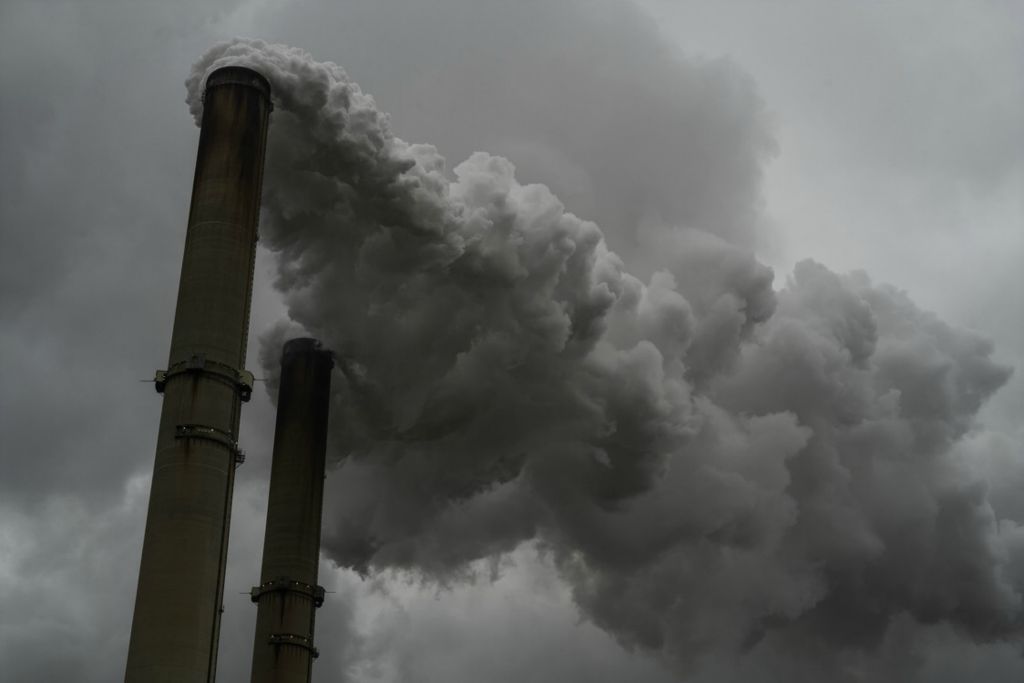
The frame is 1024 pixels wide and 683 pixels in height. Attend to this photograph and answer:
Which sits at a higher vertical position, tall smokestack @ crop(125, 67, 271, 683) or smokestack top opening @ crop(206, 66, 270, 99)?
smokestack top opening @ crop(206, 66, 270, 99)

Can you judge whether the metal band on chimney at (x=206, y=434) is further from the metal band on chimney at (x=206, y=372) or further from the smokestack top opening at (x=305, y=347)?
the smokestack top opening at (x=305, y=347)

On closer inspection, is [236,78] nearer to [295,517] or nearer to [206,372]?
[206,372]

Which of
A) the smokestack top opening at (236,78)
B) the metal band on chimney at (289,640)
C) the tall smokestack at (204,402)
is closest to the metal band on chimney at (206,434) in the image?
the tall smokestack at (204,402)

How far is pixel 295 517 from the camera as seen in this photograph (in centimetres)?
6438

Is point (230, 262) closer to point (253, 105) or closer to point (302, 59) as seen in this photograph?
point (253, 105)

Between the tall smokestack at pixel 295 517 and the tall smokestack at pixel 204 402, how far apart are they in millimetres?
16992

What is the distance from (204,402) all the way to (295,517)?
66.5 ft

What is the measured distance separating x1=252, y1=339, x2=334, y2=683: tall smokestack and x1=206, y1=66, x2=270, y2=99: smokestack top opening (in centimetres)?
1843

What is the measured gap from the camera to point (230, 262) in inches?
1891

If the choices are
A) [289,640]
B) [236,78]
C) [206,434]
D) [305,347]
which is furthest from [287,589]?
[236,78]

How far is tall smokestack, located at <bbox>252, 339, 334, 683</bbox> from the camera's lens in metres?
63.2

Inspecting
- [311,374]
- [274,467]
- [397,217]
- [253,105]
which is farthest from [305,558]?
[253,105]

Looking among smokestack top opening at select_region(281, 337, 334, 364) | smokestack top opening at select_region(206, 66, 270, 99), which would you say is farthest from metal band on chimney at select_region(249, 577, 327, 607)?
smokestack top opening at select_region(206, 66, 270, 99)

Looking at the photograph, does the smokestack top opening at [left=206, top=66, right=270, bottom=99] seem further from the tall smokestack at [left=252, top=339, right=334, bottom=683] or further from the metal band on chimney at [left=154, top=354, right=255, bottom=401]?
the tall smokestack at [left=252, top=339, right=334, bottom=683]
